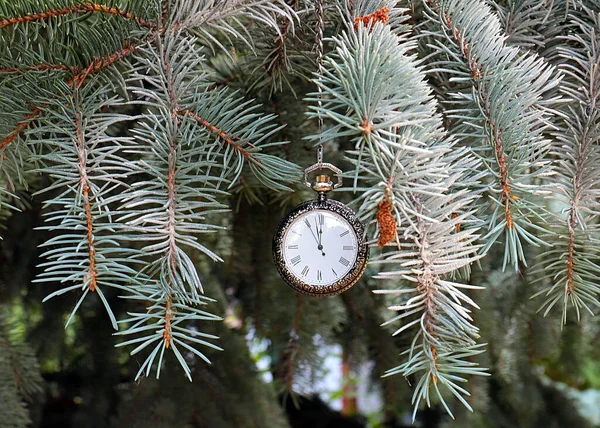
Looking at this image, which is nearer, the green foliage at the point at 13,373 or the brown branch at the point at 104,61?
the brown branch at the point at 104,61

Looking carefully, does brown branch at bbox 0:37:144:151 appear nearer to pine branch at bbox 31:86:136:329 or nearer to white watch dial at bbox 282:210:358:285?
pine branch at bbox 31:86:136:329

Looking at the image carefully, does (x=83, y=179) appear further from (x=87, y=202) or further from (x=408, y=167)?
(x=408, y=167)

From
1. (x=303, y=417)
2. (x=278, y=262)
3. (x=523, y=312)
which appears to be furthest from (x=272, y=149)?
(x=303, y=417)

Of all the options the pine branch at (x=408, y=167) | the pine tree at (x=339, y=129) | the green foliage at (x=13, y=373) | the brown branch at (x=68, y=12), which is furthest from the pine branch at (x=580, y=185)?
the green foliage at (x=13, y=373)

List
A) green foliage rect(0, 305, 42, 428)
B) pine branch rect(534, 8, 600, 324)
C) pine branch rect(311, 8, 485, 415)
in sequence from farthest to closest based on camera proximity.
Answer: green foliage rect(0, 305, 42, 428)
pine branch rect(534, 8, 600, 324)
pine branch rect(311, 8, 485, 415)

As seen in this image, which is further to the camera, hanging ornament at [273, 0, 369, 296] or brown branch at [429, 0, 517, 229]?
hanging ornament at [273, 0, 369, 296]

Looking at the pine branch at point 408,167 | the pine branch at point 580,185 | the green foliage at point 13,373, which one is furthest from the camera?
the green foliage at point 13,373

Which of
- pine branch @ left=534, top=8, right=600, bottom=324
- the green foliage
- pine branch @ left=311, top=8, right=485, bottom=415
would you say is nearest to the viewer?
pine branch @ left=311, top=8, right=485, bottom=415

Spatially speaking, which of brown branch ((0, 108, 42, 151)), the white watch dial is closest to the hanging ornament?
the white watch dial

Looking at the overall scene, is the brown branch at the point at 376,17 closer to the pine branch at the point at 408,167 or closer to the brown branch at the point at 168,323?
the pine branch at the point at 408,167
